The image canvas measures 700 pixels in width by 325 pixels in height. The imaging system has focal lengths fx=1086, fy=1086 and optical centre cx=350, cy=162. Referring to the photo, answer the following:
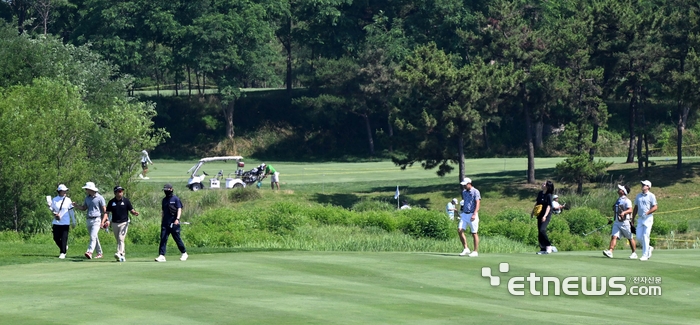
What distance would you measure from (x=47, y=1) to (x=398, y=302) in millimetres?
86887

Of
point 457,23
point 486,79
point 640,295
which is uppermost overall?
point 457,23

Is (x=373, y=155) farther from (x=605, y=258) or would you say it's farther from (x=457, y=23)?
(x=605, y=258)

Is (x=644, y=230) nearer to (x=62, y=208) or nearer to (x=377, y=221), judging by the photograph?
(x=62, y=208)

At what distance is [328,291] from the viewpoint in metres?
20.2

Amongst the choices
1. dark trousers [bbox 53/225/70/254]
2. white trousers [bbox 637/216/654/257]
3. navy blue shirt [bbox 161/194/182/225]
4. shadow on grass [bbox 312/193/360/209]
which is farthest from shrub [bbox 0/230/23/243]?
shadow on grass [bbox 312/193/360/209]

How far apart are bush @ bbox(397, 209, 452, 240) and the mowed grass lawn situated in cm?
1299

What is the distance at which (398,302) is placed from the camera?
63.3 ft

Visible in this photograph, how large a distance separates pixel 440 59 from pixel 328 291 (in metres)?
46.6

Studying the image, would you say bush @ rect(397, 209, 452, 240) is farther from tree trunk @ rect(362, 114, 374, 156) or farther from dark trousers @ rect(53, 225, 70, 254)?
tree trunk @ rect(362, 114, 374, 156)

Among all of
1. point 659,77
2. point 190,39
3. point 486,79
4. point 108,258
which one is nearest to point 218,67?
point 190,39

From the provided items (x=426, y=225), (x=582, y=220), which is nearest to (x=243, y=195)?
(x=426, y=225)

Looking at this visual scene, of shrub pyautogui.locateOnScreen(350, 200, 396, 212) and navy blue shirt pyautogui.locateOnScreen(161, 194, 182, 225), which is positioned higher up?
navy blue shirt pyautogui.locateOnScreen(161, 194, 182, 225)

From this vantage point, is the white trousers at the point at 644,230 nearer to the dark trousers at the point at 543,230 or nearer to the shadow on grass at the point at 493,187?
the dark trousers at the point at 543,230

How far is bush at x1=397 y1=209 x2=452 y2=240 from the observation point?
39.4 m
